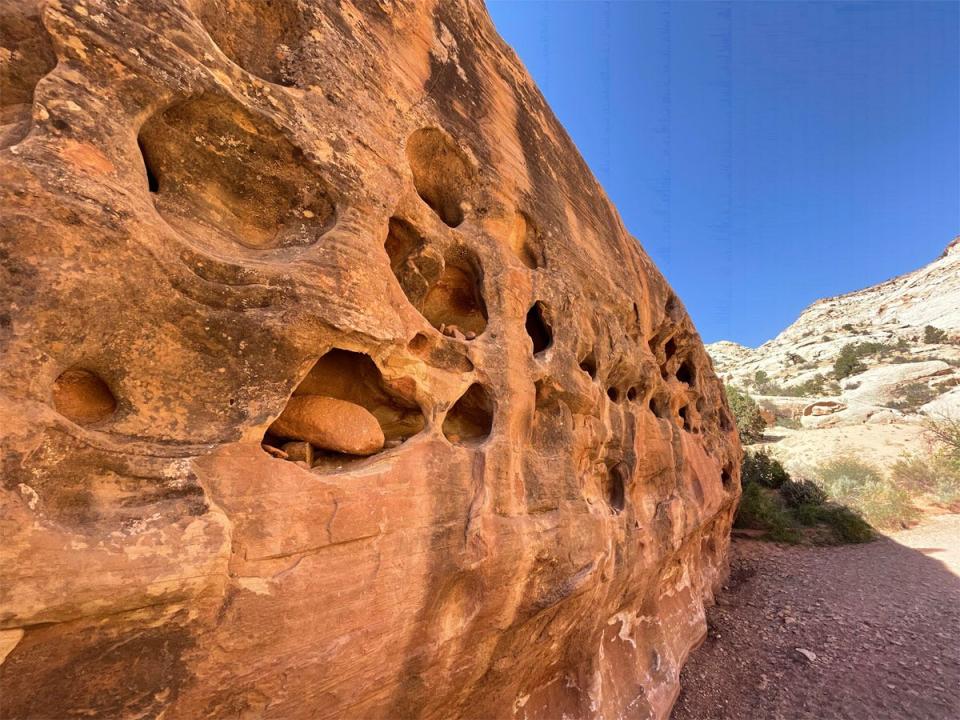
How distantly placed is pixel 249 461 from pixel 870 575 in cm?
1074

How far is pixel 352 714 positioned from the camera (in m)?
2.15

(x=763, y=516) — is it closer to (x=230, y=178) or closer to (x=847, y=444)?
(x=847, y=444)

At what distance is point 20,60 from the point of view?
1.74 metres

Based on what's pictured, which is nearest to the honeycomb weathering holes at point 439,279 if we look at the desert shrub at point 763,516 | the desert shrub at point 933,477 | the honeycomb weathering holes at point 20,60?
the honeycomb weathering holes at point 20,60

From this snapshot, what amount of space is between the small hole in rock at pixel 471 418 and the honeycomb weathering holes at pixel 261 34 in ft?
7.73

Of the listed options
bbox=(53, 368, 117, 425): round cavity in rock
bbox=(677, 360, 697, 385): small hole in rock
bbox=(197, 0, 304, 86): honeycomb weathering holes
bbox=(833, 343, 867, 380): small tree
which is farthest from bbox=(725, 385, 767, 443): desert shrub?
bbox=(53, 368, 117, 425): round cavity in rock

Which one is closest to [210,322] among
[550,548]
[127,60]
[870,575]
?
[127,60]

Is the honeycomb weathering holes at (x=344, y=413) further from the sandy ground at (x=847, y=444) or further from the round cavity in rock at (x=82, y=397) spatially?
the sandy ground at (x=847, y=444)

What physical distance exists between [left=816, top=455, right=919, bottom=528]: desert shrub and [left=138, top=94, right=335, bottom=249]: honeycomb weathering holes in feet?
50.0

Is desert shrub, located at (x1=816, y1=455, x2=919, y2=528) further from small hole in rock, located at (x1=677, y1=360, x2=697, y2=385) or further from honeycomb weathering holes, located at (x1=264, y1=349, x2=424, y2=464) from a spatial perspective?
honeycomb weathering holes, located at (x1=264, y1=349, x2=424, y2=464)

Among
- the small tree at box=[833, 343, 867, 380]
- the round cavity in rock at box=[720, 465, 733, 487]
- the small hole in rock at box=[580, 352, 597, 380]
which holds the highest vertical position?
the small tree at box=[833, 343, 867, 380]

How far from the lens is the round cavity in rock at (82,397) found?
1598 mm

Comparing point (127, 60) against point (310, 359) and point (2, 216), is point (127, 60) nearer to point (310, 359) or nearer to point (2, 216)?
point (2, 216)

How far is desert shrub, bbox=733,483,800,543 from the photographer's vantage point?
10.6 metres
